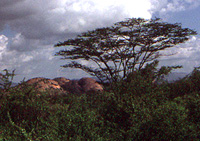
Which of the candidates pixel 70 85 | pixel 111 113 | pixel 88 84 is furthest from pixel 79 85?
pixel 111 113

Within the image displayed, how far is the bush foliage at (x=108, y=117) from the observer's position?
571cm

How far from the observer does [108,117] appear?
7270 millimetres

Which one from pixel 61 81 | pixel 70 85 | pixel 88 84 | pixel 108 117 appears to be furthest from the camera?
pixel 88 84

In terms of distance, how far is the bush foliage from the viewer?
18.7 ft

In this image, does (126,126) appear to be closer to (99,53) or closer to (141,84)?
(141,84)

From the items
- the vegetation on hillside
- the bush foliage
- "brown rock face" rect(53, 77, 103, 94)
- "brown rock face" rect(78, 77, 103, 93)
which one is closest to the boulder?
"brown rock face" rect(53, 77, 103, 94)

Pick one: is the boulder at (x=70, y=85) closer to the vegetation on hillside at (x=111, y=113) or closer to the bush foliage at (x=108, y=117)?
the vegetation on hillside at (x=111, y=113)

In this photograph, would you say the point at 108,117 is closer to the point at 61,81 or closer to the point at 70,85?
the point at 70,85

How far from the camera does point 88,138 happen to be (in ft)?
17.8

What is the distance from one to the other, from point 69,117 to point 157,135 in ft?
7.13

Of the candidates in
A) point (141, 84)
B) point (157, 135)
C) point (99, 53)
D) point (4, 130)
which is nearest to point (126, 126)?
point (157, 135)

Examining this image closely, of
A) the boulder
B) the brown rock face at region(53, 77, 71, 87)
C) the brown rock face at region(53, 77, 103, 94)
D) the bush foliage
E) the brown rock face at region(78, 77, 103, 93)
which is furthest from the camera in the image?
the brown rock face at region(78, 77, 103, 93)

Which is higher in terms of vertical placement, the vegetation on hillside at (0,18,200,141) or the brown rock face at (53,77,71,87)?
the brown rock face at (53,77,71,87)

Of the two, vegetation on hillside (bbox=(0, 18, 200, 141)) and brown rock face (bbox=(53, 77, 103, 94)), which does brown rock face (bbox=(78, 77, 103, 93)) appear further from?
vegetation on hillside (bbox=(0, 18, 200, 141))
